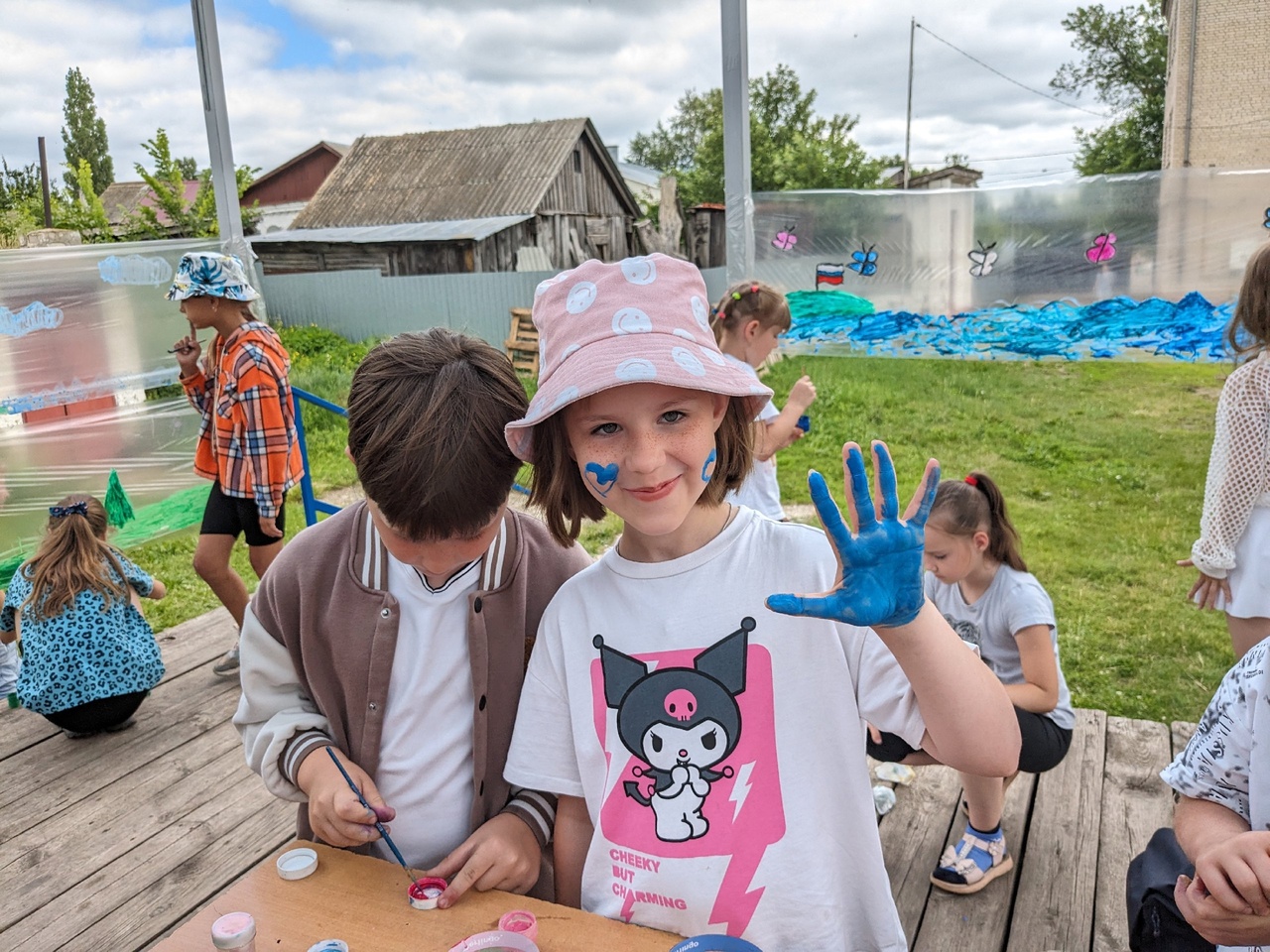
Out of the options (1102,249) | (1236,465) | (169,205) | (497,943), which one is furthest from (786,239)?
(169,205)

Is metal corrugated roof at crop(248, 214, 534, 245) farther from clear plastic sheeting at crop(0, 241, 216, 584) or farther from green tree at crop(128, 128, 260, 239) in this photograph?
clear plastic sheeting at crop(0, 241, 216, 584)

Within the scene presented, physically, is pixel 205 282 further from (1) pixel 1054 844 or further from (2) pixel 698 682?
(1) pixel 1054 844

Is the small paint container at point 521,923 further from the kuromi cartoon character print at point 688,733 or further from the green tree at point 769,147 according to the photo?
the green tree at point 769,147

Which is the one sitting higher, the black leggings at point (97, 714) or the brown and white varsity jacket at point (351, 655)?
the brown and white varsity jacket at point (351, 655)

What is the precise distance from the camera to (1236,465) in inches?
83.4

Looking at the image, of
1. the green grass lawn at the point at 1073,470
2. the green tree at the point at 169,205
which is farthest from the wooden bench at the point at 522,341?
the green tree at the point at 169,205

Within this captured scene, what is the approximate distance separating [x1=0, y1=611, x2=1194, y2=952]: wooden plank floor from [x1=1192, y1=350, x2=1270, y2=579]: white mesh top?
0.63 meters

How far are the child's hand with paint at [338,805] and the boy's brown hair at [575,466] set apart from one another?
431 mm

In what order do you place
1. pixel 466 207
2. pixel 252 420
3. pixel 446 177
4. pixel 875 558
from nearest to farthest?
1. pixel 875 558
2. pixel 252 420
3. pixel 466 207
4. pixel 446 177

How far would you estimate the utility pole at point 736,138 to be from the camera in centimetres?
Answer: 447

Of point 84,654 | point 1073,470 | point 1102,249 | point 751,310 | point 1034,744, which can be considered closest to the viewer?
point 1034,744

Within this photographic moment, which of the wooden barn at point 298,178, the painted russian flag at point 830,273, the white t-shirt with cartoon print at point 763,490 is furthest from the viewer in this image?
the wooden barn at point 298,178

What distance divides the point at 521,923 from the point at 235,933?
307mm

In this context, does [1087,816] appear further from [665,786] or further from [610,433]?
[610,433]
